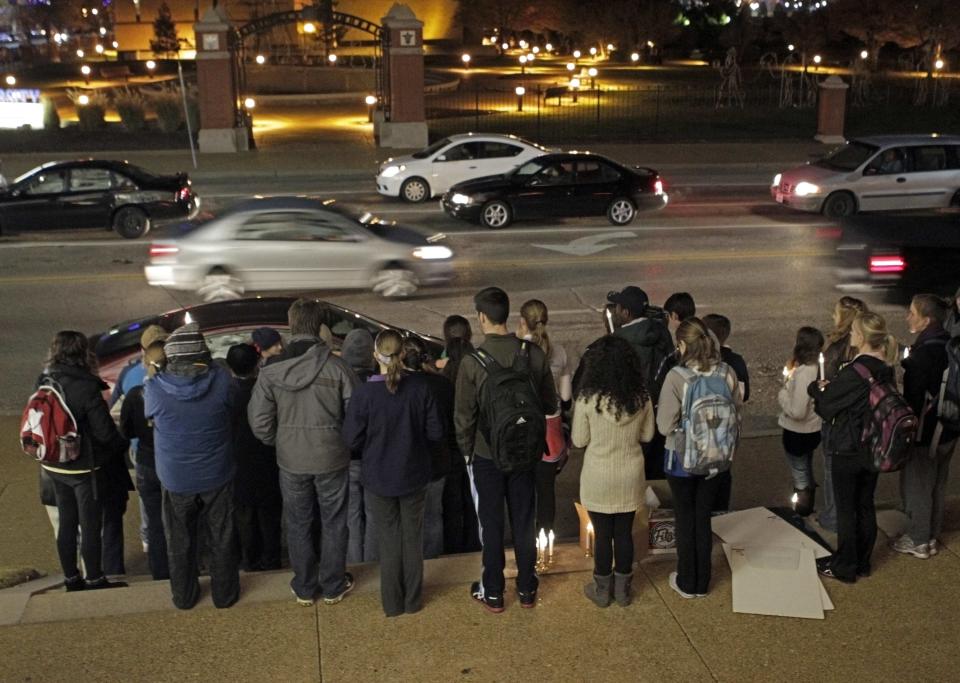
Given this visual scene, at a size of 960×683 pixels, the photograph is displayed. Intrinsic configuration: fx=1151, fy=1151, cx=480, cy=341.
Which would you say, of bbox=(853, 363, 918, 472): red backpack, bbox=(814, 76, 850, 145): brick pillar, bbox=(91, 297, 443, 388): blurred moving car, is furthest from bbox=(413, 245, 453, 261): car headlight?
bbox=(814, 76, 850, 145): brick pillar

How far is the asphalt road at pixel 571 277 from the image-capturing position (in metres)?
13.9

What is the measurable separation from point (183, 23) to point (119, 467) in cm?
7139

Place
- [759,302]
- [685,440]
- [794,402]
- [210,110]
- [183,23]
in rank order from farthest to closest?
1. [183,23]
2. [210,110]
3. [759,302]
4. [794,402]
5. [685,440]

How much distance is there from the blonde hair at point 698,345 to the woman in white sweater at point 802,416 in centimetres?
184

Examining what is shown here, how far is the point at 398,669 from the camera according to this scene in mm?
5836

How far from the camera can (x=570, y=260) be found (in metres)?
18.1

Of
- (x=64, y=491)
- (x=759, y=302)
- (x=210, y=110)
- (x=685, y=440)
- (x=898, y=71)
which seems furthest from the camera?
(x=898, y=71)

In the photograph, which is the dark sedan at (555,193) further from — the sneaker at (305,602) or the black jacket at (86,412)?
the sneaker at (305,602)

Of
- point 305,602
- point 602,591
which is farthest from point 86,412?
point 602,591

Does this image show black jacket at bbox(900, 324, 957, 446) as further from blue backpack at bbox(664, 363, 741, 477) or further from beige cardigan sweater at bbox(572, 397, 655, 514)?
beige cardigan sweater at bbox(572, 397, 655, 514)

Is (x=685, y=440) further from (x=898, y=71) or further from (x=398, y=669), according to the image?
(x=898, y=71)

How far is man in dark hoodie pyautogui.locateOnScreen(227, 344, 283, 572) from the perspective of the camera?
6.91m

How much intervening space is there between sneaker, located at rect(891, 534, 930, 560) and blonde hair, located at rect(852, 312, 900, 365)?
133 centimetres

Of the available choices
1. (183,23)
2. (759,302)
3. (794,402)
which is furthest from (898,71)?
(794,402)
